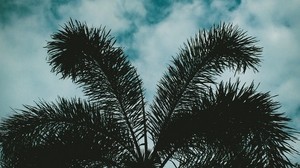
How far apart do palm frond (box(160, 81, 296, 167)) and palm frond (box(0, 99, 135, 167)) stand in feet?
2.73

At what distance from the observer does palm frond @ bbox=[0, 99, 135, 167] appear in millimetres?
5254

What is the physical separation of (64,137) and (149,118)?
4.93ft

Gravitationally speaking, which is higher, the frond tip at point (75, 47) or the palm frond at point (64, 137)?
the frond tip at point (75, 47)

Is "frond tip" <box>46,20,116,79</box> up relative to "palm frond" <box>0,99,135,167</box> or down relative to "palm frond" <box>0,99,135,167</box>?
up

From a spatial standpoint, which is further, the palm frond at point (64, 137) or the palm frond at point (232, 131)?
the palm frond at point (64, 137)

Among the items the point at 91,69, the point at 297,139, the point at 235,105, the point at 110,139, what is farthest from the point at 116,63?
the point at 297,139

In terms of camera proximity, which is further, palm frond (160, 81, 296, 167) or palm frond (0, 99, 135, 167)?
palm frond (0, 99, 135, 167)

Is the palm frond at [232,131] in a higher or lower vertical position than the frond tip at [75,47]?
lower

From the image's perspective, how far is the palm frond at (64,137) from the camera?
5254mm

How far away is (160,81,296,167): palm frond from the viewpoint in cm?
436

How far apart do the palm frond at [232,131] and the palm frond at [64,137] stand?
834mm

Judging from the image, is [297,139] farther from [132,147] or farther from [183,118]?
[132,147]

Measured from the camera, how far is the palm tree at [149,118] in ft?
15.6

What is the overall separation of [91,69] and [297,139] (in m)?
3.62
